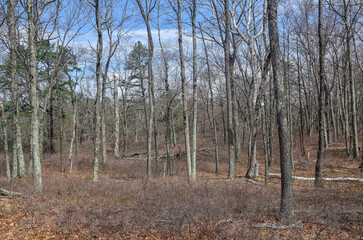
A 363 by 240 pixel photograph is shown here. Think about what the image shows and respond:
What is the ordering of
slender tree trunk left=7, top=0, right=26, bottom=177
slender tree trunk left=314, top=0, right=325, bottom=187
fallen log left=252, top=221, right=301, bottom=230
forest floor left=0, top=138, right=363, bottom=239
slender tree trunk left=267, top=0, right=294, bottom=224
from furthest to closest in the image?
1. slender tree trunk left=314, top=0, right=325, bottom=187
2. slender tree trunk left=7, top=0, right=26, bottom=177
3. slender tree trunk left=267, top=0, right=294, bottom=224
4. fallen log left=252, top=221, right=301, bottom=230
5. forest floor left=0, top=138, right=363, bottom=239

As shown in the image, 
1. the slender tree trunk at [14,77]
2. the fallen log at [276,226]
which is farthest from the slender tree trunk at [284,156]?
the slender tree trunk at [14,77]

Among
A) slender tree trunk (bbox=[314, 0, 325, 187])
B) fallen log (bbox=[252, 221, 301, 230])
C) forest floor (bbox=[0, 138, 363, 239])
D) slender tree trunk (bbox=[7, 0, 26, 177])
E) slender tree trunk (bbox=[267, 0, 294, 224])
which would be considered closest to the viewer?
forest floor (bbox=[0, 138, 363, 239])

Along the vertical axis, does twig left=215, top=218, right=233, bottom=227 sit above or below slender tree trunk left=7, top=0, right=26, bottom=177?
below

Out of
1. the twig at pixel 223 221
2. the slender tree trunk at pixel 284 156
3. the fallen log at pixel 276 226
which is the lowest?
the fallen log at pixel 276 226

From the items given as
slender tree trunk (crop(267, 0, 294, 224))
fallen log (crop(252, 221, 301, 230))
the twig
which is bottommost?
fallen log (crop(252, 221, 301, 230))

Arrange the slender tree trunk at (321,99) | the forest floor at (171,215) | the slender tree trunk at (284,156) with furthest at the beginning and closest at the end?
the slender tree trunk at (321,99) → the slender tree trunk at (284,156) → the forest floor at (171,215)

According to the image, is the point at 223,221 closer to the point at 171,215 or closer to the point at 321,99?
the point at 171,215

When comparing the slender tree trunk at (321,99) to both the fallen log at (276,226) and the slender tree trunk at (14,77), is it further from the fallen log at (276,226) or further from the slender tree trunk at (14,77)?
the slender tree trunk at (14,77)

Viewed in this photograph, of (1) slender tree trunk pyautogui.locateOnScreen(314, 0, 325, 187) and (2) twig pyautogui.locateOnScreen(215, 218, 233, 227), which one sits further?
(1) slender tree trunk pyautogui.locateOnScreen(314, 0, 325, 187)

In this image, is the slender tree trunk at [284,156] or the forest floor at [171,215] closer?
the forest floor at [171,215]

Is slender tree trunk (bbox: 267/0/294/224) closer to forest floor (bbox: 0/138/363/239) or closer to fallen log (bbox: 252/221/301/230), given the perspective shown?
fallen log (bbox: 252/221/301/230)

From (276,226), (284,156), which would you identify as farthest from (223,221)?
(284,156)

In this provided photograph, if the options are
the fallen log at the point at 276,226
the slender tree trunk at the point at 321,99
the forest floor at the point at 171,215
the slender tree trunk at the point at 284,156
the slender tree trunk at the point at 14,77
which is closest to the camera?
the forest floor at the point at 171,215

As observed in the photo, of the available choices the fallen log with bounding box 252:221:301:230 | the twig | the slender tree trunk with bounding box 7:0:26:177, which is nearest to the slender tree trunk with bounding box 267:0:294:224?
A: the fallen log with bounding box 252:221:301:230
